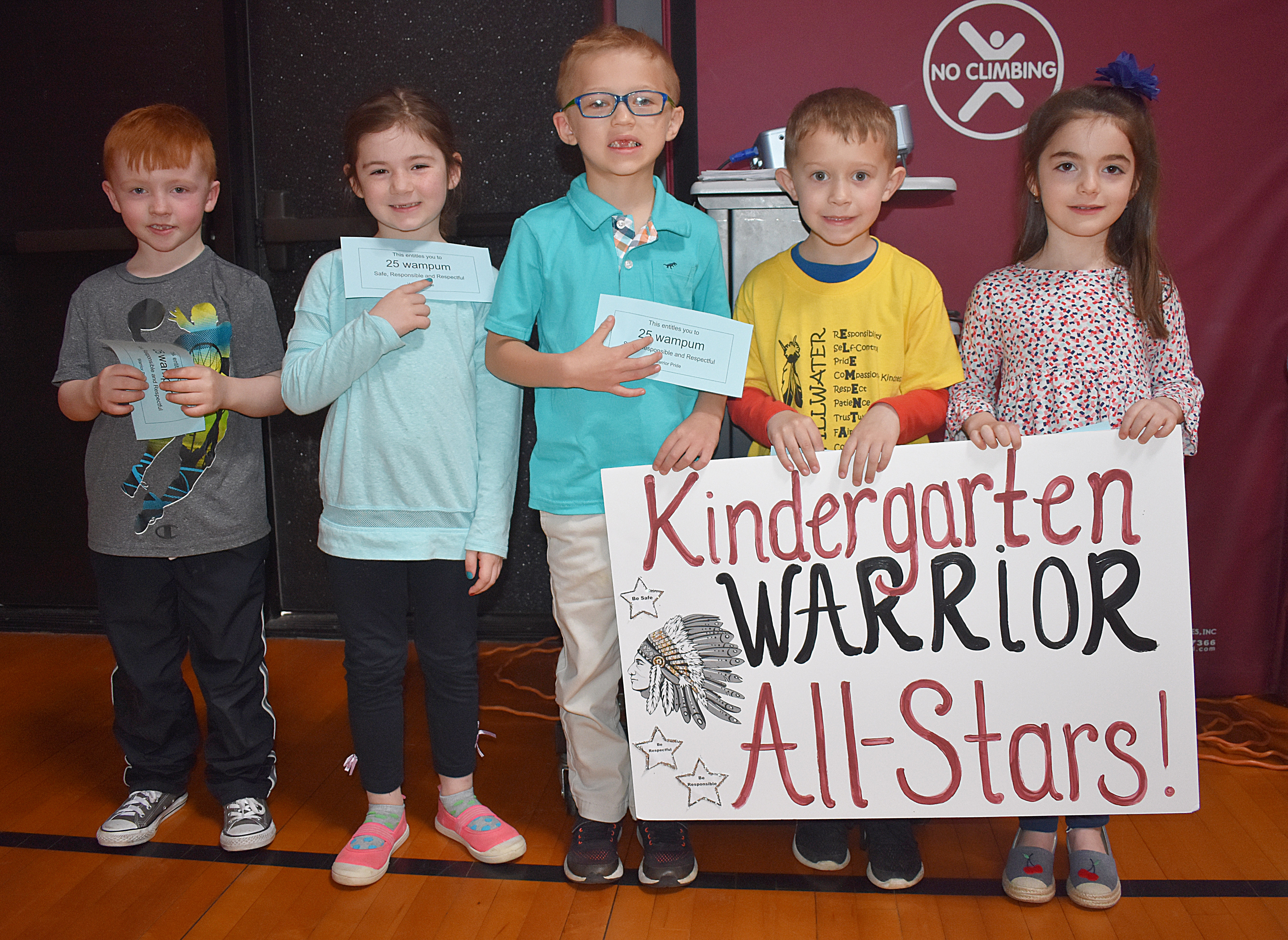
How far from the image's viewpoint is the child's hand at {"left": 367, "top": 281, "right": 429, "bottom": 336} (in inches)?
54.0

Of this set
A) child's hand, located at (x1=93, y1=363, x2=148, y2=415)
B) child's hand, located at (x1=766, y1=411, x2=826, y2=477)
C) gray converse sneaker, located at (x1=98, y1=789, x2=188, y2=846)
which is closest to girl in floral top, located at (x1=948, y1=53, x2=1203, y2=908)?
child's hand, located at (x1=766, y1=411, x2=826, y2=477)

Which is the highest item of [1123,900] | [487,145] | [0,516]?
[487,145]

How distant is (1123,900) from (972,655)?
0.44 meters

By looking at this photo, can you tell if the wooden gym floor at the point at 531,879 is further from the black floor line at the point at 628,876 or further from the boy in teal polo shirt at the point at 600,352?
the boy in teal polo shirt at the point at 600,352

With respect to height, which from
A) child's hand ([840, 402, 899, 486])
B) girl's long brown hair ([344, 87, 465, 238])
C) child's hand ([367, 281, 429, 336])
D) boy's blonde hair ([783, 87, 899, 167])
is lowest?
child's hand ([840, 402, 899, 486])

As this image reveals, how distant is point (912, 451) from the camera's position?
1341 mm

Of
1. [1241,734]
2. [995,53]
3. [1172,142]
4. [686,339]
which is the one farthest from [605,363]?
[1241,734]

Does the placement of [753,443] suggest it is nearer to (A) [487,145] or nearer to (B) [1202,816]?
(B) [1202,816]

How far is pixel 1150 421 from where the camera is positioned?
1298 mm

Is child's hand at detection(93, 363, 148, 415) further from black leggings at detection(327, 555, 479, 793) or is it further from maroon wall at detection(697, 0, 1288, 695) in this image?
maroon wall at detection(697, 0, 1288, 695)

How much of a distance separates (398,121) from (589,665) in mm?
883

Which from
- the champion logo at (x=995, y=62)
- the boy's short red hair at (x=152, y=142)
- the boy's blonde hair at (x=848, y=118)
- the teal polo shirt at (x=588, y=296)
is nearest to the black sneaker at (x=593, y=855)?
the teal polo shirt at (x=588, y=296)

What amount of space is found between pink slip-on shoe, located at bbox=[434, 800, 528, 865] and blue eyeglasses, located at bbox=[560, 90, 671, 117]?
44.0 inches

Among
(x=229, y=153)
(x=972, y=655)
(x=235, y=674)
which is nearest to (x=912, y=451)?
(x=972, y=655)
